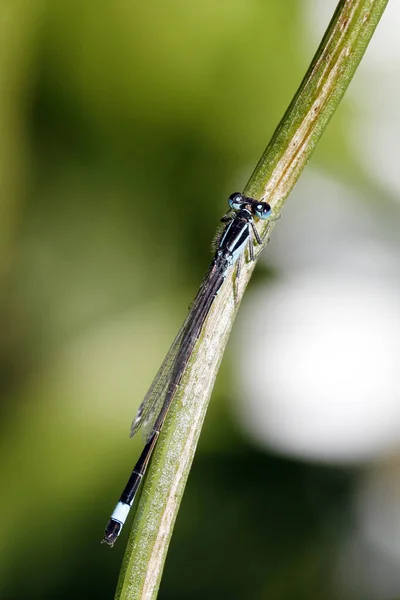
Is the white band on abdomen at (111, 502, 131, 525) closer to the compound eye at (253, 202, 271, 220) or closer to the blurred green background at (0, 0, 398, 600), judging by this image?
the blurred green background at (0, 0, 398, 600)

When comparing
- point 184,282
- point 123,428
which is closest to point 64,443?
point 123,428

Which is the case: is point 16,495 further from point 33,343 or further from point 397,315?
point 397,315

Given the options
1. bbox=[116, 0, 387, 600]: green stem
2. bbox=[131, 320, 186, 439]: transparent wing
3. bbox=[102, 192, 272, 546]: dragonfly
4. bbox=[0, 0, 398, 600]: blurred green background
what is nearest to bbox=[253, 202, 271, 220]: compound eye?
bbox=[116, 0, 387, 600]: green stem

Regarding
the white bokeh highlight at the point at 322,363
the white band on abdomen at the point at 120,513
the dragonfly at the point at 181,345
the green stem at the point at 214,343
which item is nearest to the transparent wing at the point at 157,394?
the dragonfly at the point at 181,345

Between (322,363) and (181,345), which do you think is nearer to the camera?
(181,345)

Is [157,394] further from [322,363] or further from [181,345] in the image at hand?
[322,363]

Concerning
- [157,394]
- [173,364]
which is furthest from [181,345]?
[157,394]

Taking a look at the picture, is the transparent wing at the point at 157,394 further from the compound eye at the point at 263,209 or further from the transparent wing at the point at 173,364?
the compound eye at the point at 263,209
